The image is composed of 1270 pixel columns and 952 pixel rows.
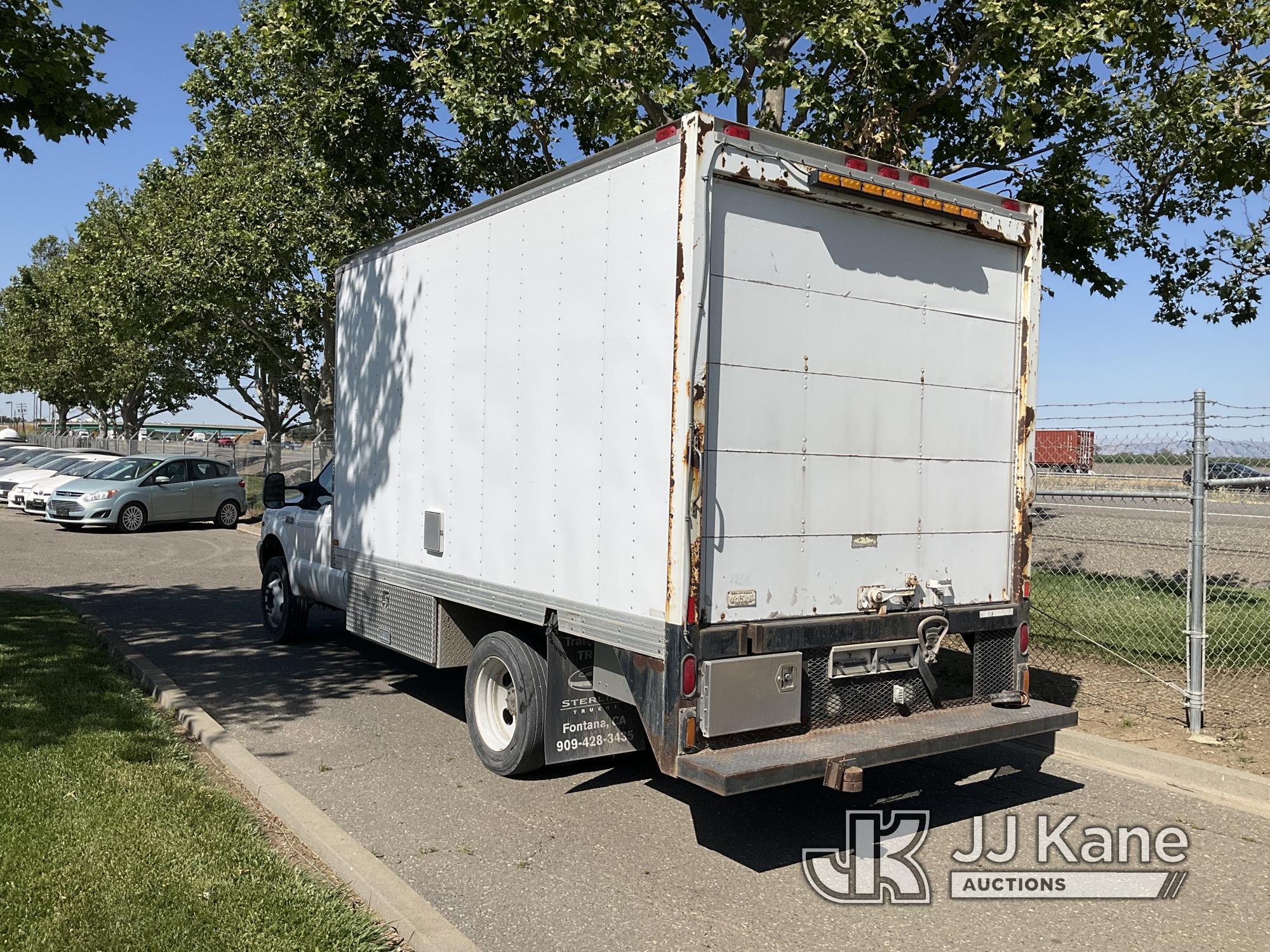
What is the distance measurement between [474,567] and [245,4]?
88.4 feet

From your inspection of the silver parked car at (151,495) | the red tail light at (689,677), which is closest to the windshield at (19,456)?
the silver parked car at (151,495)

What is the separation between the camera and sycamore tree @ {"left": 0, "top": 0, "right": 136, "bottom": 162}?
7.44 m

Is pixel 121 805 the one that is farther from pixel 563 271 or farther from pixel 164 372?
pixel 164 372

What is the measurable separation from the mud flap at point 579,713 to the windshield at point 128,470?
61.0 feet

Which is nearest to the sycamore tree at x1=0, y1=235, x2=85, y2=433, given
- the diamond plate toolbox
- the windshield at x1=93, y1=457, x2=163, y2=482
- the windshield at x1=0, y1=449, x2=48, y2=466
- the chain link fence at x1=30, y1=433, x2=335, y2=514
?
the chain link fence at x1=30, y1=433, x2=335, y2=514

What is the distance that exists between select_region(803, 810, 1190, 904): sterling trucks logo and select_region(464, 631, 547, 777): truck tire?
163 centimetres

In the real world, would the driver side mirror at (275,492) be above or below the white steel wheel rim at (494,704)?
above

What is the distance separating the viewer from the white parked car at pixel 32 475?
24297mm

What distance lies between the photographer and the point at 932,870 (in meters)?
4.85

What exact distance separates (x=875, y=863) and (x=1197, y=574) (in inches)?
129

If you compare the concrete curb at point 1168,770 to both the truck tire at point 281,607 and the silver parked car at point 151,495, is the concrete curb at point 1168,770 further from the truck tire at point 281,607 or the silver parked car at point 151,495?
the silver parked car at point 151,495

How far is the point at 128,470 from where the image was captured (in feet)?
71.2

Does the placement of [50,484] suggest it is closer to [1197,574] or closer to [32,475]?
[32,475]

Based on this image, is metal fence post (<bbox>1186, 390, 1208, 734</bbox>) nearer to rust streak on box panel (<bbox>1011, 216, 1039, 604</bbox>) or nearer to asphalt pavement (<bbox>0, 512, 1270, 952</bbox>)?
asphalt pavement (<bbox>0, 512, 1270, 952</bbox>)
